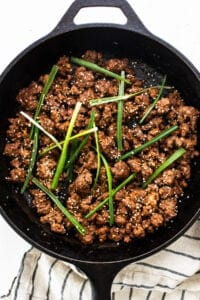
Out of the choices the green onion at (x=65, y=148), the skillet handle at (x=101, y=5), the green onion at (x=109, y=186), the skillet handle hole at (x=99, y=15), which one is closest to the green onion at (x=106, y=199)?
the green onion at (x=109, y=186)

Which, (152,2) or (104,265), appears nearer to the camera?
(104,265)

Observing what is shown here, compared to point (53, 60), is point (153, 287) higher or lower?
lower

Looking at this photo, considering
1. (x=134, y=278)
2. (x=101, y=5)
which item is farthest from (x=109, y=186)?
(x=101, y=5)

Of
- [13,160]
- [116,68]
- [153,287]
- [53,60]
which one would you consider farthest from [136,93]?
[153,287]

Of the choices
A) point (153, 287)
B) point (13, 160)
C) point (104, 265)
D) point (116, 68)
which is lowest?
point (153, 287)

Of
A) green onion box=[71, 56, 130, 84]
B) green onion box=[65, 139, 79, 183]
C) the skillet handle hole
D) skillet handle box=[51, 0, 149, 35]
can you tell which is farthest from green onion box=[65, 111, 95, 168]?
the skillet handle hole

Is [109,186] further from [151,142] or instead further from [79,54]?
[79,54]

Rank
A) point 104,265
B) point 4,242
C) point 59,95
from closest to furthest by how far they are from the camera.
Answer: point 104,265
point 59,95
point 4,242

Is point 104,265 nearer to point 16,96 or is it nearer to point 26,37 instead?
point 16,96
